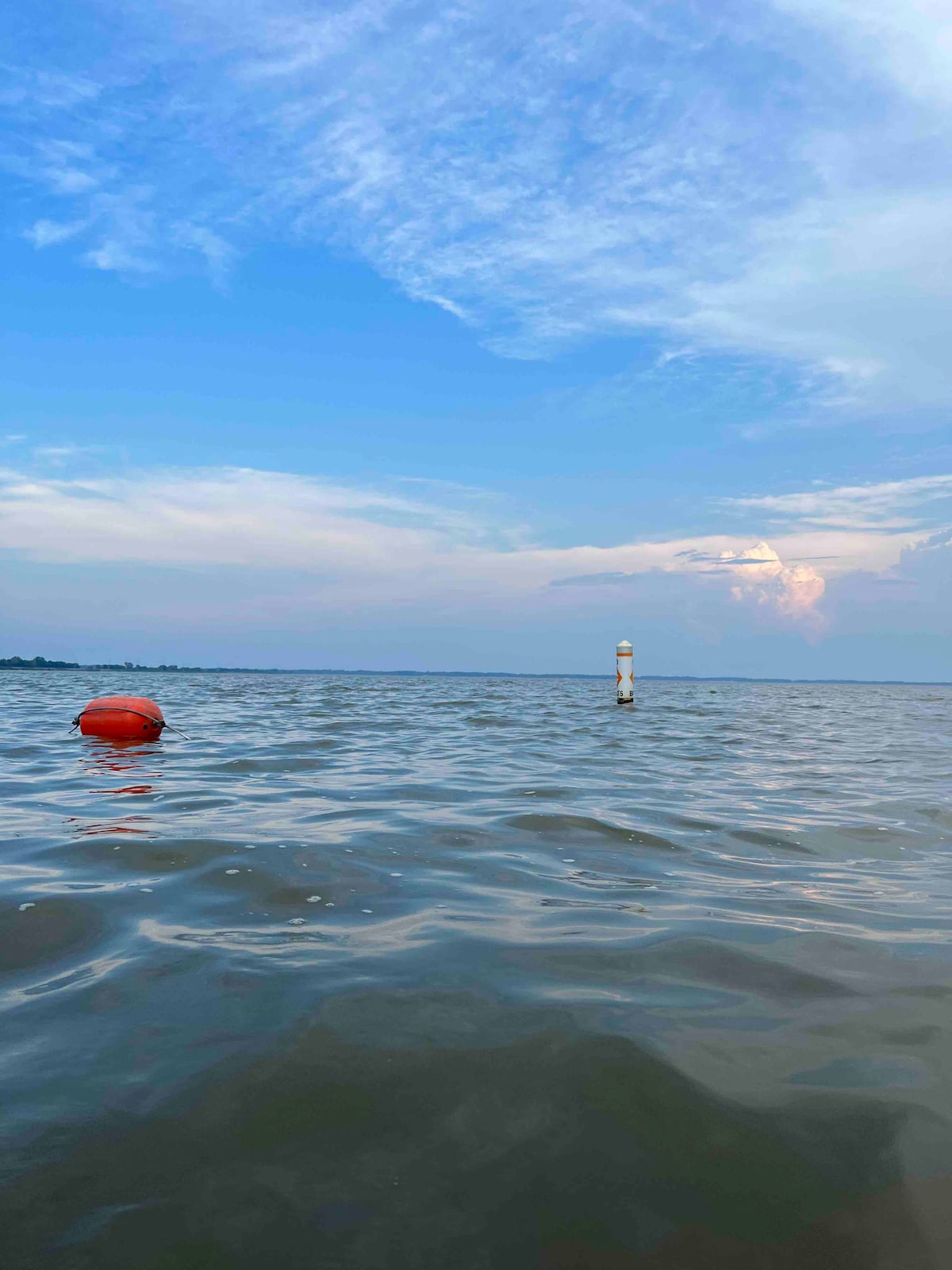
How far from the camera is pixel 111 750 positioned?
11469mm

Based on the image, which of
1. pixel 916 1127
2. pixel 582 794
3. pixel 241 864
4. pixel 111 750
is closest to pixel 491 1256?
pixel 916 1127

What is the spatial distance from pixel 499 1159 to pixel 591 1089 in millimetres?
435

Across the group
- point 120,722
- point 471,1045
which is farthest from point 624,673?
point 471,1045

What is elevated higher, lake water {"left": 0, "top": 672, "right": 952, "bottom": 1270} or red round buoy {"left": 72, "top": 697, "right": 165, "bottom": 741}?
red round buoy {"left": 72, "top": 697, "right": 165, "bottom": 741}

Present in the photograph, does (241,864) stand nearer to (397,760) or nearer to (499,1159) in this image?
(499,1159)

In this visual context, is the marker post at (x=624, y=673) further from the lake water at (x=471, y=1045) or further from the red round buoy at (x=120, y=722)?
the lake water at (x=471, y=1045)

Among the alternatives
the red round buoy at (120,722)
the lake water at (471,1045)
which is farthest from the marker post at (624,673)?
the lake water at (471,1045)

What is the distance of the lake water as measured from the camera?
75.0 inches

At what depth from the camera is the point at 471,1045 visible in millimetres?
2713

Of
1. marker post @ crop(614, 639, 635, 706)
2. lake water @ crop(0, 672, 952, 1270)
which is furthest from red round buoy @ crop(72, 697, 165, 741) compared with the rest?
marker post @ crop(614, 639, 635, 706)

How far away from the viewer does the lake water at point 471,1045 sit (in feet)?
6.25

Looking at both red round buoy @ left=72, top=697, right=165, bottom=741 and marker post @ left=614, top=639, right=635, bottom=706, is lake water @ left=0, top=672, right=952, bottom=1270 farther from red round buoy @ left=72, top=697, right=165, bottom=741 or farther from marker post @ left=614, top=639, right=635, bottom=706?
marker post @ left=614, top=639, right=635, bottom=706

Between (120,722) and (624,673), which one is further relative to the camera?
(624,673)

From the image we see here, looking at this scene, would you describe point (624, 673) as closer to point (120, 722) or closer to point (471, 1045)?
point (120, 722)
